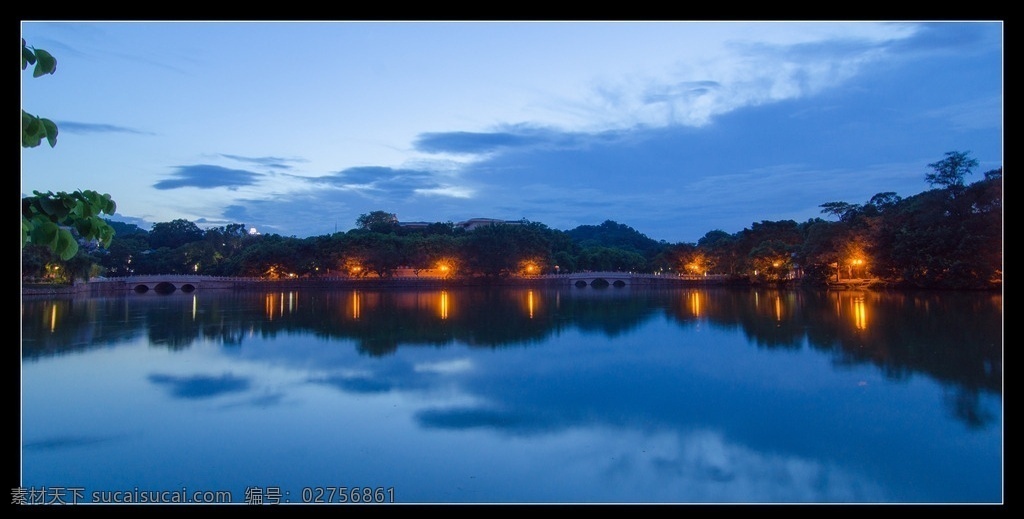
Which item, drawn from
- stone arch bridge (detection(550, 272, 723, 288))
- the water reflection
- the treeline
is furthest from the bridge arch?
stone arch bridge (detection(550, 272, 723, 288))

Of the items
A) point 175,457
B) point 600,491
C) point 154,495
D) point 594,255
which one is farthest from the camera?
point 594,255

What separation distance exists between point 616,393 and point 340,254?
41867 millimetres

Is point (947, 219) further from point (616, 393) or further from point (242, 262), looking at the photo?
point (242, 262)

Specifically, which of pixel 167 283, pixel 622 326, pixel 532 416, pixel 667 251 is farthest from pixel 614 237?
pixel 532 416

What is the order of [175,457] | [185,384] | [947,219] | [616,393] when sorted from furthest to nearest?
[947,219] < [185,384] < [616,393] < [175,457]

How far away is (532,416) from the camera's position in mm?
6812

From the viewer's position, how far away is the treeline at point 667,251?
2467 centimetres

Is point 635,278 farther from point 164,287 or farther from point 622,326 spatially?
point 164,287

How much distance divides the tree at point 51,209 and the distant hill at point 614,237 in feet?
228

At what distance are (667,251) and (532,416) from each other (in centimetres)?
4975

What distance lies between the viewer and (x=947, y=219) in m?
25.2

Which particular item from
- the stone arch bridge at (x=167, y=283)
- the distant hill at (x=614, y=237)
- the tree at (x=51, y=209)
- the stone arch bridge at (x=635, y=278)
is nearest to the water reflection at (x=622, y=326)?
the tree at (x=51, y=209)
